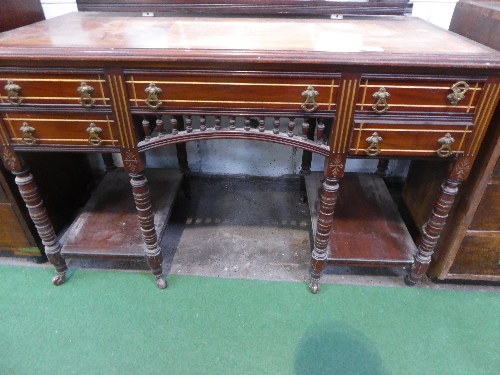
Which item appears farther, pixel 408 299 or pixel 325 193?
pixel 408 299

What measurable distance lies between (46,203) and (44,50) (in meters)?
0.89

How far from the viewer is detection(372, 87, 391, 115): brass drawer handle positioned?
47.2 inches

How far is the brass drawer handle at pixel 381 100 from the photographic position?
120 centimetres

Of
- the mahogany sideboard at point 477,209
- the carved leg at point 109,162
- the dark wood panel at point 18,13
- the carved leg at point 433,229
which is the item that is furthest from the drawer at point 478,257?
the dark wood panel at point 18,13

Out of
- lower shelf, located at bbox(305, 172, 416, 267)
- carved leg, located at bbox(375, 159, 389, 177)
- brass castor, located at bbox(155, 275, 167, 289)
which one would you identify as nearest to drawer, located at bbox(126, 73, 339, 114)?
lower shelf, located at bbox(305, 172, 416, 267)

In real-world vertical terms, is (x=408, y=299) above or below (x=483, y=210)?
below

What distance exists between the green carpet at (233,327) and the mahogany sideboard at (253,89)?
52 cm

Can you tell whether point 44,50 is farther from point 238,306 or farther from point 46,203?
point 238,306

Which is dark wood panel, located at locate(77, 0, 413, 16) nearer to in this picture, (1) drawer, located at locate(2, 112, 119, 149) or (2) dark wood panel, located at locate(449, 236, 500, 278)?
(1) drawer, located at locate(2, 112, 119, 149)

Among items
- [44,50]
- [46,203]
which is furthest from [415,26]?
[46,203]

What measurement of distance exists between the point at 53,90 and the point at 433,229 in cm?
154

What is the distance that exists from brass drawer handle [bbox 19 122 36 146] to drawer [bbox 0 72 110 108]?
78 millimetres

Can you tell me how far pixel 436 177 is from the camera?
5.44ft

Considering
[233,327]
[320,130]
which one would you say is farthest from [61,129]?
[233,327]
